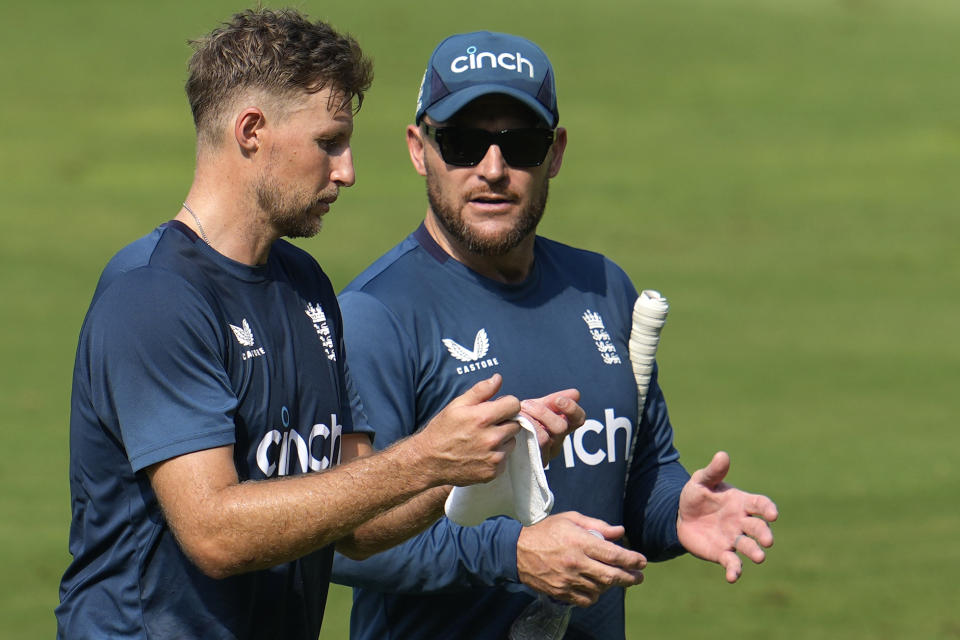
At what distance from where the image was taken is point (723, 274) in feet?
43.0

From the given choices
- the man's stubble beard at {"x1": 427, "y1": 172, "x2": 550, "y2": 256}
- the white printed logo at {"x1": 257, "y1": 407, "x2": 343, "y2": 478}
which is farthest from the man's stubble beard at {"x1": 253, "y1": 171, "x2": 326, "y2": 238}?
the man's stubble beard at {"x1": 427, "y1": 172, "x2": 550, "y2": 256}

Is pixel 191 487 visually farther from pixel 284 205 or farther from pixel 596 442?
pixel 596 442

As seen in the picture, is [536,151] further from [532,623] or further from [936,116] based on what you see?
[936,116]

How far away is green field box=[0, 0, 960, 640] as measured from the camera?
8.29 m

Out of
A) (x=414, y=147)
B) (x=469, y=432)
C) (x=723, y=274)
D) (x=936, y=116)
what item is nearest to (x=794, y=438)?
(x=723, y=274)

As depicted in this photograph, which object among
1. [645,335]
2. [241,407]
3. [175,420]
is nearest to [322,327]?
[241,407]

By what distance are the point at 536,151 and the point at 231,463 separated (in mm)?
1519

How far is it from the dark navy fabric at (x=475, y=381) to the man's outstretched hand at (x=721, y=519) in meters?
0.10

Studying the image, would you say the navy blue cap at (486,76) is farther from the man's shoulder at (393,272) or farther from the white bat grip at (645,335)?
the white bat grip at (645,335)

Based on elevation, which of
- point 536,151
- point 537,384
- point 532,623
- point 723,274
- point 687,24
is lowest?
point 532,623

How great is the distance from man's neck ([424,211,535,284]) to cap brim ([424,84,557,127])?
0.94 ft

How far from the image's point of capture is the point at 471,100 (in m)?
4.14

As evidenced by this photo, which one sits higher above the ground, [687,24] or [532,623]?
[687,24]

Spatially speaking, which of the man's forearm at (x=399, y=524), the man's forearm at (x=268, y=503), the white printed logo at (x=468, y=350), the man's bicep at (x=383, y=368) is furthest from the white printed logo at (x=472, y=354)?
the man's forearm at (x=268, y=503)
